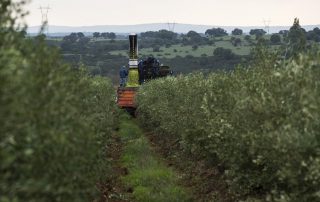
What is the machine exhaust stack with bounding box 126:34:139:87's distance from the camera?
70250mm

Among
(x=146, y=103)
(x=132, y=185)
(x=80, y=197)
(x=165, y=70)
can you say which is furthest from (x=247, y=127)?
(x=165, y=70)

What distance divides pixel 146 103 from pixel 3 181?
153ft

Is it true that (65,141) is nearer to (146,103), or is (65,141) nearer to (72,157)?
(72,157)

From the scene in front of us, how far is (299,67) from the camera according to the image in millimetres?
15375

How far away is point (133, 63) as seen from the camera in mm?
70250

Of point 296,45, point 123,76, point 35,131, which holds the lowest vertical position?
point 123,76

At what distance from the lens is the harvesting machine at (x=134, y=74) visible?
6906 cm

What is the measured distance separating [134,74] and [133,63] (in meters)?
1.65

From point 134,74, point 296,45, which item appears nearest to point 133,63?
point 134,74

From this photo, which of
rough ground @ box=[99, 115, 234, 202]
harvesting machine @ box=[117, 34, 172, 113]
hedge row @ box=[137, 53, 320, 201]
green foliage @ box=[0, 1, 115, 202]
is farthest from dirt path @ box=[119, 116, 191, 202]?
harvesting machine @ box=[117, 34, 172, 113]

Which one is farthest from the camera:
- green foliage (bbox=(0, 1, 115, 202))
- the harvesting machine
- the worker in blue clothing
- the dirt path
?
the worker in blue clothing

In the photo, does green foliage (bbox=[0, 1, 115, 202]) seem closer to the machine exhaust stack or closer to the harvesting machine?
the harvesting machine

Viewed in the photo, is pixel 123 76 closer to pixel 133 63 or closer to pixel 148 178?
pixel 133 63

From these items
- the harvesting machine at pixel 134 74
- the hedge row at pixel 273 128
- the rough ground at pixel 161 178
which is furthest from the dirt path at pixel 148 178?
the harvesting machine at pixel 134 74
